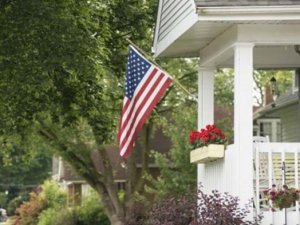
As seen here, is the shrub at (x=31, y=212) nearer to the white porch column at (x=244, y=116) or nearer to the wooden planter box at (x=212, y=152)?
the wooden planter box at (x=212, y=152)

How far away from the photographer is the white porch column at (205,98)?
13.1 metres

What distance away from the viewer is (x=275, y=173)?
1087 cm

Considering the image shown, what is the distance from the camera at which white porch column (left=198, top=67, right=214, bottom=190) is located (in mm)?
13094

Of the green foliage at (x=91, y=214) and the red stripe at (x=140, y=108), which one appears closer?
the red stripe at (x=140, y=108)

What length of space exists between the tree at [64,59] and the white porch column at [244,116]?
4832mm

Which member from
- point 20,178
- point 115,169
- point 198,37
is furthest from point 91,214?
point 20,178

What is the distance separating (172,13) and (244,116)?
3044 millimetres

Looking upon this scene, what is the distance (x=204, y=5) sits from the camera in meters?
10.1

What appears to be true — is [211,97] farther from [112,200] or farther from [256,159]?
[112,200]

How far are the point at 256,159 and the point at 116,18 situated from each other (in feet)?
32.0

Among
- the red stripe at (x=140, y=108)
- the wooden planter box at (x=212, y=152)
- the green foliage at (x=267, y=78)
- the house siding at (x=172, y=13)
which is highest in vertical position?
the green foliage at (x=267, y=78)

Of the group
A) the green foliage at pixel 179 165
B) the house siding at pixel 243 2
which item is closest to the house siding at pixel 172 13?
the house siding at pixel 243 2

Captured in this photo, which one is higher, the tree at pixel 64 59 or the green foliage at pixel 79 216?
the tree at pixel 64 59

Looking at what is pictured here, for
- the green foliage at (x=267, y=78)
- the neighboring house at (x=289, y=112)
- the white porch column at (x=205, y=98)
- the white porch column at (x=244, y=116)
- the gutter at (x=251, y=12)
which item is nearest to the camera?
the gutter at (x=251, y=12)
